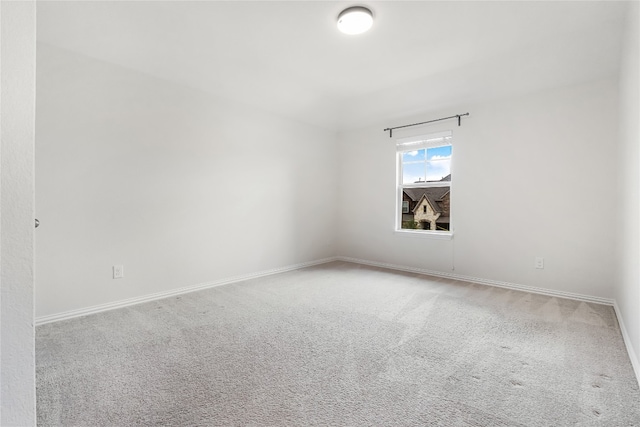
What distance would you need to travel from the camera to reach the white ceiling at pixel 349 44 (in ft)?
7.66

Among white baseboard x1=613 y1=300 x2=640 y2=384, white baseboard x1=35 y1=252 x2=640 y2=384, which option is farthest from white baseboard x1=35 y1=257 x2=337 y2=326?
white baseboard x1=613 y1=300 x2=640 y2=384

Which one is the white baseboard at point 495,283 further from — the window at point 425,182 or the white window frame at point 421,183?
the window at point 425,182

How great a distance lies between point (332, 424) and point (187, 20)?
2.98 m

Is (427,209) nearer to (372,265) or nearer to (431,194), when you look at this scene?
(431,194)

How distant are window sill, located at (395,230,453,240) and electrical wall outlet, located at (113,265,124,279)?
11.4ft

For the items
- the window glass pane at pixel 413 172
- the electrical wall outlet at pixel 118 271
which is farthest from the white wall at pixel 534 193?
the electrical wall outlet at pixel 118 271

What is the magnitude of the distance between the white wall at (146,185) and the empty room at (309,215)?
0.07ft

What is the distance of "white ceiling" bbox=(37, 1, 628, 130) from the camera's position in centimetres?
233

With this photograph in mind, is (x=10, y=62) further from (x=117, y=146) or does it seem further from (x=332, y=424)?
(x=117, y=146)

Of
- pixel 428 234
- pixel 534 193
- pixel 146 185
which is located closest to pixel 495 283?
pixel 428 234

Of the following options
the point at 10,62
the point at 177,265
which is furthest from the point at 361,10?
the point at 177,265

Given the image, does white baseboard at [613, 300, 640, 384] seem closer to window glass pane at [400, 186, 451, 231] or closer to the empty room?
the empty room

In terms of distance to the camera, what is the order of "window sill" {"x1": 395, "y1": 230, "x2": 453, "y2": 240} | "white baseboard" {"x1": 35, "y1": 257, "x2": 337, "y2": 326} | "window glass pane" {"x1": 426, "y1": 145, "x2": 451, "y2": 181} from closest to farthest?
"white baseboard" {"x1": 35, "y1": 257, "x2": 337, "y2": 326}
"window sill" {"x1": 395, "y1": 230, "x2": 453, "y2": 240}
"window glass pane" {"x1": 426, "y1": 145, "x2": 451, "y2": 181}

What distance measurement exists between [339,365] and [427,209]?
3.11 metres
